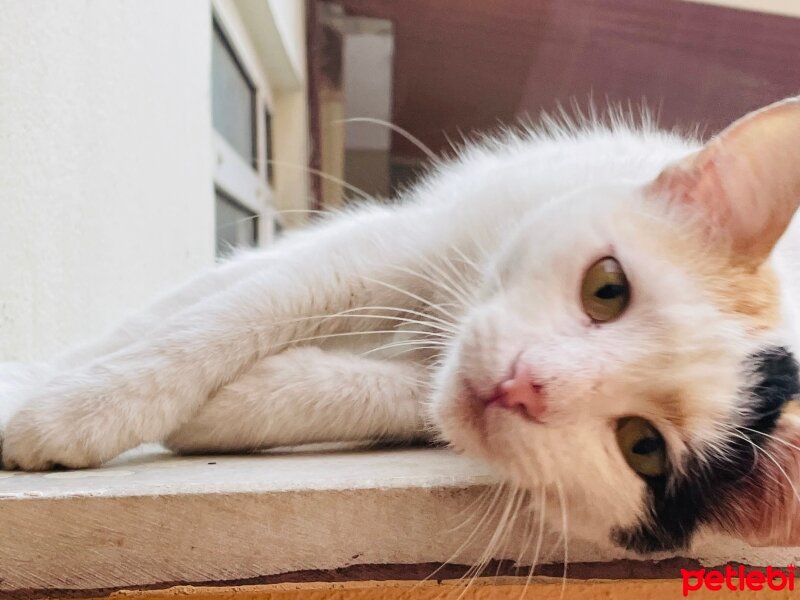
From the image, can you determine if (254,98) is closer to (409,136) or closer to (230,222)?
(230,222)

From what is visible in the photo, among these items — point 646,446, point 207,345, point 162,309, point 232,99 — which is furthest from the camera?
point 232,99

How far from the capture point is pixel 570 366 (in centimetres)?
68

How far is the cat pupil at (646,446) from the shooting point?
2.34 ft

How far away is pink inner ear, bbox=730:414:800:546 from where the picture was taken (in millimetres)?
686

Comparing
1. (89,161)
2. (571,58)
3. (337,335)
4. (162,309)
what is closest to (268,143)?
(571,58)

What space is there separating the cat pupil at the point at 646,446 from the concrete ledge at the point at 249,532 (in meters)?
0.10

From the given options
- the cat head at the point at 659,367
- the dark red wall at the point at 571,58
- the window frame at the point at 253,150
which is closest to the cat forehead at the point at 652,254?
the cat head at the point at 659,367

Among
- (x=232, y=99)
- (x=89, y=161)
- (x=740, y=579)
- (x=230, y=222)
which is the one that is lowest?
(x=740, y=579)

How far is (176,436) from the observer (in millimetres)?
878

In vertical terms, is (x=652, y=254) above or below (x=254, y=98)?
below

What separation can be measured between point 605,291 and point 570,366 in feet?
0.38

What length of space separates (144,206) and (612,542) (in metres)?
1.20

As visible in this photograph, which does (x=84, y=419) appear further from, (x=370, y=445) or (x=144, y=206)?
(x=144, y=206)

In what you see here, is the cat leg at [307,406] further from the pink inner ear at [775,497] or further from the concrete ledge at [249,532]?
the pink inner ear at [775,497]
